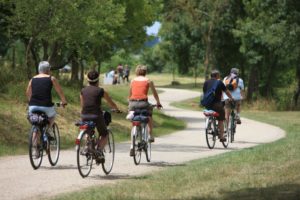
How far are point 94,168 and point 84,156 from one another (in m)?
1.59

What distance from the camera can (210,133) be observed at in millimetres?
18312

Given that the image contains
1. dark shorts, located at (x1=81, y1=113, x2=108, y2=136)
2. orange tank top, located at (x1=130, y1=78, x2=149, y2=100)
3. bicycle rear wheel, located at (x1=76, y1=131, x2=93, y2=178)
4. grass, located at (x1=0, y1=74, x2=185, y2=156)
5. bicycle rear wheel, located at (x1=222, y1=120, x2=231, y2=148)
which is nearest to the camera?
bicycle rear wheel, located at (x1=76, y1=131, x2=93, y2=178)

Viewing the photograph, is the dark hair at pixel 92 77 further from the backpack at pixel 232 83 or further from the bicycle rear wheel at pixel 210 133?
the backpack at pixel 232 83

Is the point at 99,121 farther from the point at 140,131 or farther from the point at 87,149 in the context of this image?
the point at 140,131

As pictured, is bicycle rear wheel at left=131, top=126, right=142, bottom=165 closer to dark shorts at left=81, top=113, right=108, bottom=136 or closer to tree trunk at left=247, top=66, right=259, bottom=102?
dark shorts at left=81, top=113, right=108, bottom=136

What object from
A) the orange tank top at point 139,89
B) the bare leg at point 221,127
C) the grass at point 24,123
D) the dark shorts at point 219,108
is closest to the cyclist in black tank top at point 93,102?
the orange tank top at point 139,89

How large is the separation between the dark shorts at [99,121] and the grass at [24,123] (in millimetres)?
4552

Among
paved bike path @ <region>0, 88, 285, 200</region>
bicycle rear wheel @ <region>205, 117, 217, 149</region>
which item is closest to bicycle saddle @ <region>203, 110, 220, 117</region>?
bicycle rear wheel @ <region>205, 117, 217, 149</region>

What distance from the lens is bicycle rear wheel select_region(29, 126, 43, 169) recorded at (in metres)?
12.7

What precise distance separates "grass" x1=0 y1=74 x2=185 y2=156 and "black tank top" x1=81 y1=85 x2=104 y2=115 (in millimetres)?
4677

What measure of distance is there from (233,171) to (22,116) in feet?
30.8

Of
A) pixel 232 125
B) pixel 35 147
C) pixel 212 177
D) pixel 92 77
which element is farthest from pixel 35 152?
pixel 232 125

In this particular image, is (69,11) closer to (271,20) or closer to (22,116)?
(22,116)

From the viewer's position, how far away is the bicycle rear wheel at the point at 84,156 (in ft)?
38.5
